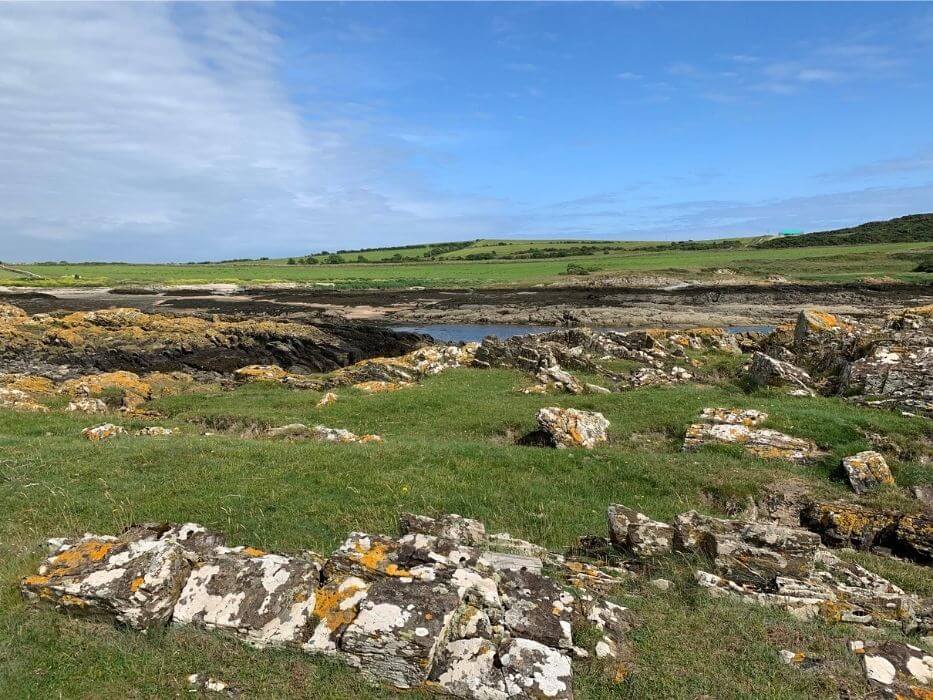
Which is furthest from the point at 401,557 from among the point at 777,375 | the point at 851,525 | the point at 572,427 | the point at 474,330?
the point at 474,330

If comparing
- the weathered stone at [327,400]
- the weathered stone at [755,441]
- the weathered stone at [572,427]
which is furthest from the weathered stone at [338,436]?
the weathered stone at [755,441]

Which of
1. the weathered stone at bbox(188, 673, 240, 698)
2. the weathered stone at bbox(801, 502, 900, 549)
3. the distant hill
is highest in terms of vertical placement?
the distant hill

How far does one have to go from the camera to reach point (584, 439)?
17.5 metres

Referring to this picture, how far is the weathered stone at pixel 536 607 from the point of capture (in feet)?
22.3

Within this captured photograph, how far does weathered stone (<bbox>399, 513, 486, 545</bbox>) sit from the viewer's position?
9.52 metres

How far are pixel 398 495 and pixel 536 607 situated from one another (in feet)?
18.4

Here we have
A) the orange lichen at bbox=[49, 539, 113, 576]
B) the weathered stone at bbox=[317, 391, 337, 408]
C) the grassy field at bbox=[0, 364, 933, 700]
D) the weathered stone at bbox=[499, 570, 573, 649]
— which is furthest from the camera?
the weathered stone at bbox=[317, 391, 337, 408]

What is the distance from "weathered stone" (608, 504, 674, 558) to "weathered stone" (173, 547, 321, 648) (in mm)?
5415

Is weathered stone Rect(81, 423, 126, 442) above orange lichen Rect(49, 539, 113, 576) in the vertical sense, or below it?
below

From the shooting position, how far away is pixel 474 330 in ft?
249

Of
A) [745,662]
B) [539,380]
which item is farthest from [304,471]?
[539,380]

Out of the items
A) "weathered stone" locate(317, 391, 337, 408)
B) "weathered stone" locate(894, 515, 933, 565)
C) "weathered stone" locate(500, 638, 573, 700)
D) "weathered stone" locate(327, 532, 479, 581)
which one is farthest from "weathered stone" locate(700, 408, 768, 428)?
"weathered stone" locate(317, 391, 337, 408)

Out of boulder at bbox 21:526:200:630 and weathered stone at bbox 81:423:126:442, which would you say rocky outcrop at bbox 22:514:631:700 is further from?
weathered stone at bbox 81:423:126:442

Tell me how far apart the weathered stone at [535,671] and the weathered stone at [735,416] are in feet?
44.3
